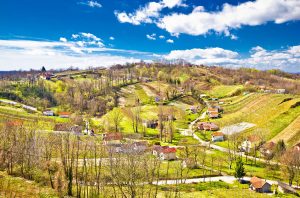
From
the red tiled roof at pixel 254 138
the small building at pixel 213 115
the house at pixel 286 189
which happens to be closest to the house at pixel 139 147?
the house at pixel 286 189

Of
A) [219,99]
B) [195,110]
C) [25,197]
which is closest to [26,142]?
[25,197]

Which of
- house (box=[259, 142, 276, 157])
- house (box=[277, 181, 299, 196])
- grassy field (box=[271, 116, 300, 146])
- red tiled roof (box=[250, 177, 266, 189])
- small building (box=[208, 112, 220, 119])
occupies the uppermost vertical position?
small building (box=[208, 112, 220, 119])

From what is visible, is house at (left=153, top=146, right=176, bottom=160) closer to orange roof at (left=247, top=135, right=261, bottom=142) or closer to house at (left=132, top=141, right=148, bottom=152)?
house at (left=132, top=141, right=148, bottom=152)

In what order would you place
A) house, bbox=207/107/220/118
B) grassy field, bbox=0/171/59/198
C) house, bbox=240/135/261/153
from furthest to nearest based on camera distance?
house, bbox=207/107/220/118, house, bbox=240/135/261/153, grassy field, bbox=0/171/59/198

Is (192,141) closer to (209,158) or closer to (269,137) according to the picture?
(209,158)

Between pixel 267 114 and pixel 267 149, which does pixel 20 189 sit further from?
pixel 267 114

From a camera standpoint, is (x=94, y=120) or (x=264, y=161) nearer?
(x=264, y=161)

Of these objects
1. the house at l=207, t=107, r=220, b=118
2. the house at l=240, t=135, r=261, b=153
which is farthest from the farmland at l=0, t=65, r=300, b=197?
the house at l=207, t=107, r=220, b=118

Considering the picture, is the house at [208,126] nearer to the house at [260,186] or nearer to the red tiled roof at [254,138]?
the red tiled roof at [254,138]
